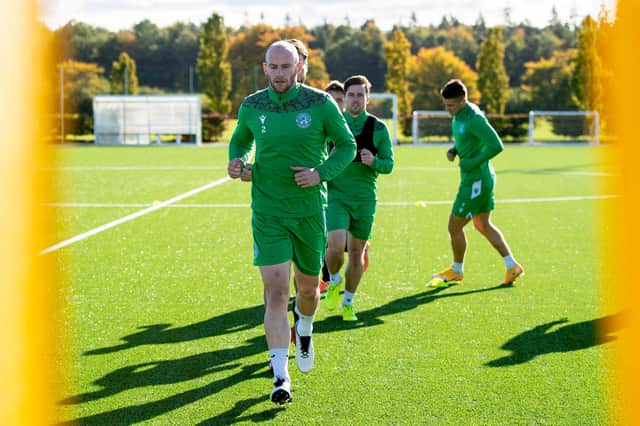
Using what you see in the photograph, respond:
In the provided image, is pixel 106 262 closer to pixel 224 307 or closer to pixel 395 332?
pixel 224 307

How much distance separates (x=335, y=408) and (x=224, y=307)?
3166mm

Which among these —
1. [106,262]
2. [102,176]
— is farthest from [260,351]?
[102,176]

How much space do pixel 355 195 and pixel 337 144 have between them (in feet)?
7.10

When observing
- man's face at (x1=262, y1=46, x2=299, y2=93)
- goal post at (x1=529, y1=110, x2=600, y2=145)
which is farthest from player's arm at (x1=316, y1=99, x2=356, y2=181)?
goal post at (x1=529, y1=110, x2=600, y2=145)

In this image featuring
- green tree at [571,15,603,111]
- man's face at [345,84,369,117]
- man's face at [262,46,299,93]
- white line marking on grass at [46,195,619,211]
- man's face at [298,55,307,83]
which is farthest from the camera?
green tree at [571,15,603,111]

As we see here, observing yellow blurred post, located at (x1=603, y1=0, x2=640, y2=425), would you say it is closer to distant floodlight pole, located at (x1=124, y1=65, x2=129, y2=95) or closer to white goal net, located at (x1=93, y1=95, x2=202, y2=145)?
white goal net, located at (x1=93, y1=95, x2=202, y2=145)

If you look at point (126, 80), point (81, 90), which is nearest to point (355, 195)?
point (126, 80)

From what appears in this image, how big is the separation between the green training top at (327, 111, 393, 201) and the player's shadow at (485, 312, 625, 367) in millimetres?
1871

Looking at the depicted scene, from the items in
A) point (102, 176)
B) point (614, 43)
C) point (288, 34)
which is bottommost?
point (102, 176)

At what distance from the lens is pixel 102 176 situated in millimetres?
24188

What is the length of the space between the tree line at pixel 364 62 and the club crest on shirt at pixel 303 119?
35.5 meters

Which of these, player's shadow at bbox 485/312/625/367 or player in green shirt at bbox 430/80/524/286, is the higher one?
player in green shirt at bbox 430/80/524/286

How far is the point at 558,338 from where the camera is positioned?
6.59 meters

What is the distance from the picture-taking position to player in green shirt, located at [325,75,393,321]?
7.31m
